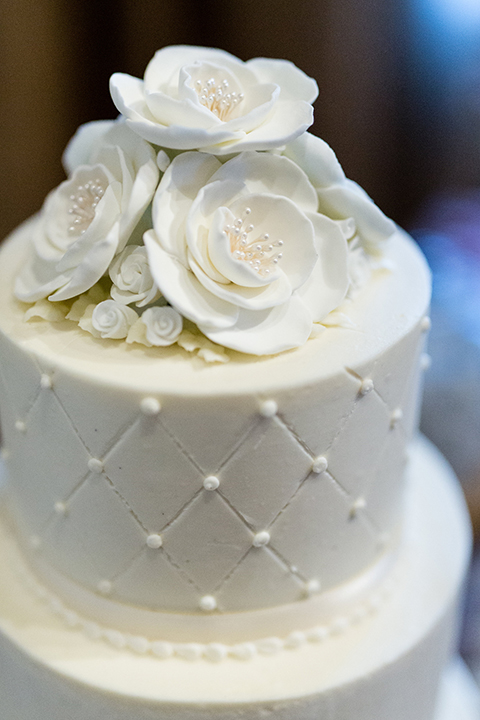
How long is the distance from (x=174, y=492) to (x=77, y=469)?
0.50 ft

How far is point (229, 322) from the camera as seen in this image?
0.94 m

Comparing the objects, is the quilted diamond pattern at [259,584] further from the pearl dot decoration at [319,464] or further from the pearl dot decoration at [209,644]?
the pearl dot decoration at [319,464]

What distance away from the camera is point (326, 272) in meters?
1.04

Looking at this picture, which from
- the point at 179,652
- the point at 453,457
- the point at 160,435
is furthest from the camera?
the point at 453,457

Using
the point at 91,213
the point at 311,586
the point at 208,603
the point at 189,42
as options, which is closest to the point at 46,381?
the point at 91,213

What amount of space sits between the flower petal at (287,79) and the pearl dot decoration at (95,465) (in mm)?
607

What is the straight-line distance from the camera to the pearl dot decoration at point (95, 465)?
97cm

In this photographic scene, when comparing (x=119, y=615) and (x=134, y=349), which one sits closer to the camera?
(x=134, y=349)

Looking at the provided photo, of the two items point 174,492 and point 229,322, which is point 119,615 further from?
point 229,322

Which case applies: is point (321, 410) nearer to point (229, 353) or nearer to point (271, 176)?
point (229, 353)

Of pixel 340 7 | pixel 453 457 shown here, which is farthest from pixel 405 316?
pixel 340 7

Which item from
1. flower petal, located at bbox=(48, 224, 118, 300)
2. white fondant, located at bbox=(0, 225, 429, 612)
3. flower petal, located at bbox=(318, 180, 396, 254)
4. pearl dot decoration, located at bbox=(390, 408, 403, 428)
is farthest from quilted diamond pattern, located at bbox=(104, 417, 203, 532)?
flower petal, located at bbox=(318, 180, 396, 254)

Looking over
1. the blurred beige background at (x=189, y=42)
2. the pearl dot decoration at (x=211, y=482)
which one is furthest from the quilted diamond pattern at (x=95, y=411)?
the blurred beige background at (x=189, y=42)

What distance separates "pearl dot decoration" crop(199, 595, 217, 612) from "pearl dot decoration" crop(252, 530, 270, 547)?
0.39 feet
